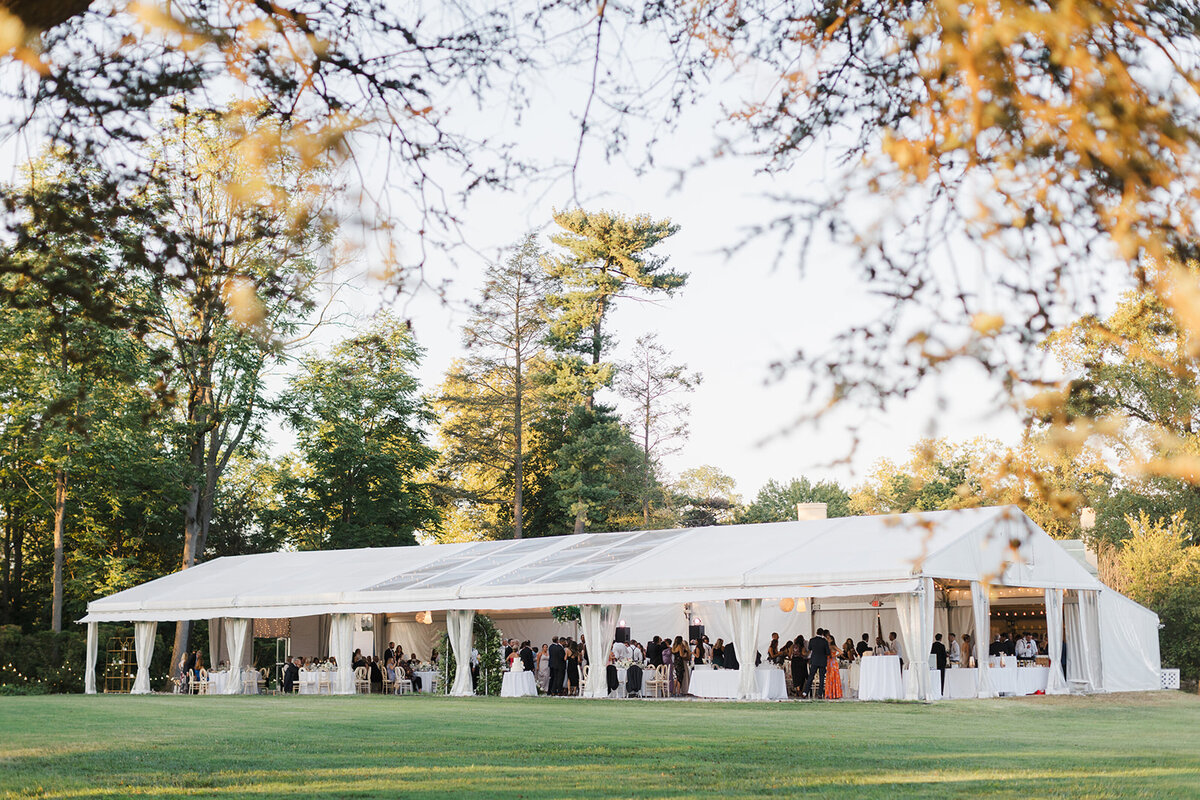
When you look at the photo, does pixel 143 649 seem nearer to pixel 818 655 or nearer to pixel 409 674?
Answer: pixel 409 674

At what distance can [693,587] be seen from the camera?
19.5m

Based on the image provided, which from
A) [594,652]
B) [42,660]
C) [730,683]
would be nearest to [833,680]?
[730,683]

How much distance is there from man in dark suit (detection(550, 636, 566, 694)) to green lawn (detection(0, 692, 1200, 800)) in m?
4.71

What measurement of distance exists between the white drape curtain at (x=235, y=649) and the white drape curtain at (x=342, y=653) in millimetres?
2417

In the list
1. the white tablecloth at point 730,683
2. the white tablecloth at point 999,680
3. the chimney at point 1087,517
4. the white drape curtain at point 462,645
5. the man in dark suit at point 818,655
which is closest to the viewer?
the white tablecloth at point 999,680

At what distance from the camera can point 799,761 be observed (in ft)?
31.4

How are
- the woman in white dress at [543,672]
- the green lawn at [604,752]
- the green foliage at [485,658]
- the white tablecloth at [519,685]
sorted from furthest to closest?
the green foliage at [485,658] → the woman in white dress at [543,672] → the white tablecloth at [519,685] → the green lawn at [604,752]

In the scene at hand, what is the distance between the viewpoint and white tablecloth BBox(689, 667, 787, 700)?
1955 centimetres

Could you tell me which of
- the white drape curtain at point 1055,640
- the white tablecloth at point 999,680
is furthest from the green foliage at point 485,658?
the white drape curtain at point 1055,640

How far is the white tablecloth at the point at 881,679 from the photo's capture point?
60.8 feet

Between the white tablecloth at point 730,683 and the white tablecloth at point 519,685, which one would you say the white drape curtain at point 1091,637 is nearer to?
the white tablecloth at point 730,683

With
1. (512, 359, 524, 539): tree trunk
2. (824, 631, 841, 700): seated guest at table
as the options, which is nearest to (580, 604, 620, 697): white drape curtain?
(824, 631, 841, 700): seated guest at table

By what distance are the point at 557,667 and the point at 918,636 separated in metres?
6.74

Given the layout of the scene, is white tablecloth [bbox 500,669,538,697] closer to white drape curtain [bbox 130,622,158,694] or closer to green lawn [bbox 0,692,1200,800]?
green lawn [bbox 0,692,1200,800]
